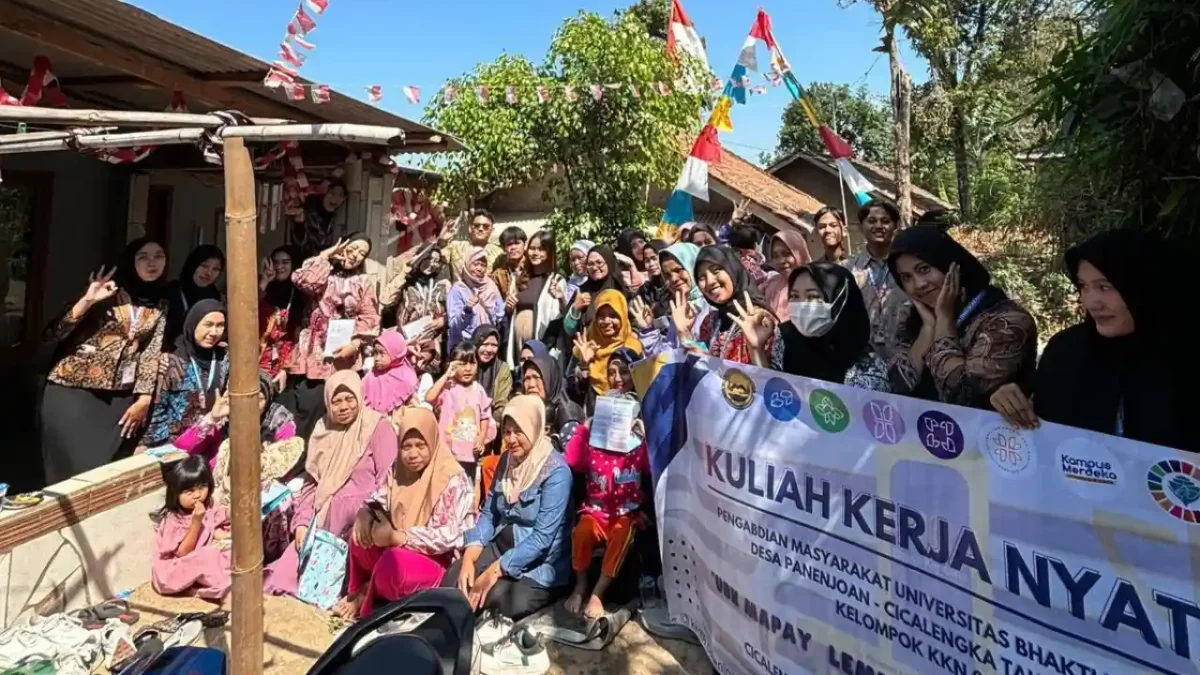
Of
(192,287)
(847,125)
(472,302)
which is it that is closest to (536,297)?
(472,302)

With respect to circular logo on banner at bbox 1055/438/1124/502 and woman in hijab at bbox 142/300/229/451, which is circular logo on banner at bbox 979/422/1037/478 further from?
woman in hijab at bbox 142/300/229/451

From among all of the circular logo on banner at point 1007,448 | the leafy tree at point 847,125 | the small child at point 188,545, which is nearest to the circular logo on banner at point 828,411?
the circular logo on banner at point 1007,448

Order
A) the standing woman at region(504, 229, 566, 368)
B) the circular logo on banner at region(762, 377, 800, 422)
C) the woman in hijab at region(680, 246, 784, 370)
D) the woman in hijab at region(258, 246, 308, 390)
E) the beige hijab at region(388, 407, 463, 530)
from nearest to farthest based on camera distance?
1. the circular logo on banner at region(762, 377, 800, 422)
2. the woman in hijab at region(680, 246, 784, 370)
3. the beige hijab at region(388, 407, 463, 530)
4. the woman in hijab at region(258, 246, 308, 390)
5. the standing woman at region(504, 229, 566, 368)

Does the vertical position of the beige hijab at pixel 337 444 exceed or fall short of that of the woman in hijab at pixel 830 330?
it falls short

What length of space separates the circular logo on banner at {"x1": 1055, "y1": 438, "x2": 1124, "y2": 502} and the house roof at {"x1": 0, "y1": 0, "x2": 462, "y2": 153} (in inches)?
160

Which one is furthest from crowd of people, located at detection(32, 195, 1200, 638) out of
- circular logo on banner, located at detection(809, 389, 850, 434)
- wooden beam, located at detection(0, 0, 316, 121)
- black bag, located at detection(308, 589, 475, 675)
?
black bag, located at detection(308, 589, 475, 675)

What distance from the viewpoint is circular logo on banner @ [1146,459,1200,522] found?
65.1 inches

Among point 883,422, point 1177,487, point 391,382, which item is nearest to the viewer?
point 1177,487

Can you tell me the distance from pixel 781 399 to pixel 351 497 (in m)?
2.66

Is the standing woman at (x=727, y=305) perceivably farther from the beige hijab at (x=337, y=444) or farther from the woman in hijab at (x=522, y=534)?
the beige hijab at (x=337, y=444)

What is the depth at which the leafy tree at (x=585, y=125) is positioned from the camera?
898 centimetres

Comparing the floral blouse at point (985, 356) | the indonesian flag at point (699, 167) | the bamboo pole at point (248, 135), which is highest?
the indonesian flag at point (699, 167)

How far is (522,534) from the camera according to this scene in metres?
3.87

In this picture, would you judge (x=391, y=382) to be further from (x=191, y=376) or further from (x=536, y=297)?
(x=536, y=297)
